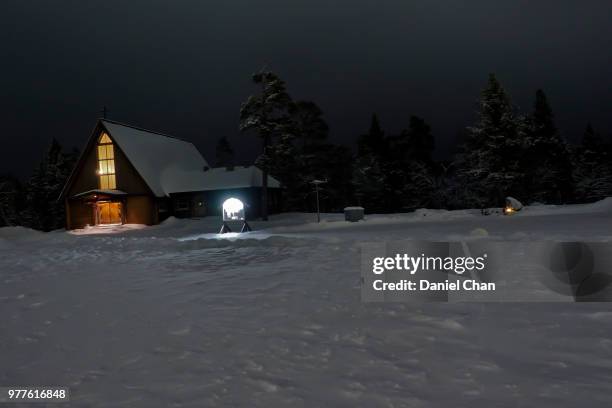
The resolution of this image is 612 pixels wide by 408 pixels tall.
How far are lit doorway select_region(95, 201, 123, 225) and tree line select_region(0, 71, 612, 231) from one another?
1322 centimetres

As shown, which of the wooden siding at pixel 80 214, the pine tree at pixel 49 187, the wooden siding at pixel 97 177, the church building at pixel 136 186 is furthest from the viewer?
the pine tree at pixel 49 187

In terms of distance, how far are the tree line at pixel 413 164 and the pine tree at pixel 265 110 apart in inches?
3.2

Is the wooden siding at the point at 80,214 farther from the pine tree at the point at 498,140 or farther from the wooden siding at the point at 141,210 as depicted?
the pine tree at the point at 498,140

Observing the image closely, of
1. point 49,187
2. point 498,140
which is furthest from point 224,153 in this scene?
point 498,140

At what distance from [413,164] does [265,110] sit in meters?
18.6

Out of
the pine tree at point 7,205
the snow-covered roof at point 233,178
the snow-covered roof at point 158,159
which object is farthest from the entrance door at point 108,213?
the pine tree at point 7,205

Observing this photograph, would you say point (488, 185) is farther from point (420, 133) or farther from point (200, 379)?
point (200, 379)

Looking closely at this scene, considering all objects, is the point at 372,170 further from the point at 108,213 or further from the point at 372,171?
the point at 108,213

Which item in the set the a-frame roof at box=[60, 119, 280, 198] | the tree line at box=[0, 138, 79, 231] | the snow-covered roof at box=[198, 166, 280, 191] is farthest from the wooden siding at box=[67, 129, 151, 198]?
the tree line at box=[0, 138, 79, 231]

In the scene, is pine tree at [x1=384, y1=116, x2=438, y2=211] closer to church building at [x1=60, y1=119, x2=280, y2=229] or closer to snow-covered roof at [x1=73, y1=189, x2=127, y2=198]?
church building at [x1=60, y1=119, x2=280, y2=229]

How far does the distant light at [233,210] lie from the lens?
20.4 metres

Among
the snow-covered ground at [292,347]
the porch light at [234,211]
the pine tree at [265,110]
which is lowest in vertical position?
the snow-covered ground at [292,347]

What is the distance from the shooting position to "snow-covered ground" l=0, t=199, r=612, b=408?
313cm

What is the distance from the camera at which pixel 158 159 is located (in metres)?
34.9
